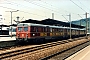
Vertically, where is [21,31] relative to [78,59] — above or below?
above

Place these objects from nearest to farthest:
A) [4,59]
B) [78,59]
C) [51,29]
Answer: [4,59] < [78,59] < [51,29]

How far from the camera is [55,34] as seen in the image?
1470 inches

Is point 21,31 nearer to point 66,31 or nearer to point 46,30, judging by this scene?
point 46,30

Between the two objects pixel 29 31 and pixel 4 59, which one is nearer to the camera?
pixel 4 59

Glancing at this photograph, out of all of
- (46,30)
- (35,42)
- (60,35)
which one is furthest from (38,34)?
(60,35)

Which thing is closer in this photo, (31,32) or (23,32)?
(31,32)

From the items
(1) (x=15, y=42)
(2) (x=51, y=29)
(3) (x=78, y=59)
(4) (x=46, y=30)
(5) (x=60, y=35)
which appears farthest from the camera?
(5) (x=60, y=35)

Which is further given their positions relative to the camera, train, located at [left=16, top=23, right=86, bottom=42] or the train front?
the train front

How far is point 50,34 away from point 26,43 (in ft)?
19.7

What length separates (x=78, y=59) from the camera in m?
15.9

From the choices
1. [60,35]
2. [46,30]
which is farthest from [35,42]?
[60,35]

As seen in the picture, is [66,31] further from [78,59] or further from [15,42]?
[78,59]

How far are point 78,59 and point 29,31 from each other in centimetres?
1385

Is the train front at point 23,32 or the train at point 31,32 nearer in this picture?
the train at point 31,32
